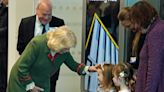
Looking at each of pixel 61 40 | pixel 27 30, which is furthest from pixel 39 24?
pixel 61 40

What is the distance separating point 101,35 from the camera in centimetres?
498

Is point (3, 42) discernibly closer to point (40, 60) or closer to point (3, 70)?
point (3, 70)

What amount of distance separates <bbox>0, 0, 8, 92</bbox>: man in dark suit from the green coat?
7.08 ft

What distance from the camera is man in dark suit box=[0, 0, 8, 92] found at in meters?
5.63

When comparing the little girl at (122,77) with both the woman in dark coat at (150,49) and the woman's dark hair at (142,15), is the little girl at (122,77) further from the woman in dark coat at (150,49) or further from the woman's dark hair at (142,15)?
the woman's dark hair at (142,15)

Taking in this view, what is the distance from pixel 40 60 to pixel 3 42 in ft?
7.76

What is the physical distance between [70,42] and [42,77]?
415 millimetres

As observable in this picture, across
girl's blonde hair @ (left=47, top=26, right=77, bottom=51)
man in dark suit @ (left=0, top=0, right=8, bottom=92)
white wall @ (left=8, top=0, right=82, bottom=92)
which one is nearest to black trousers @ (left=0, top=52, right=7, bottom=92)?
man in dark suit @ (left=0, top=0, right=8, bottom=92)

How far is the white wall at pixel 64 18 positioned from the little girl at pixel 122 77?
2045mm

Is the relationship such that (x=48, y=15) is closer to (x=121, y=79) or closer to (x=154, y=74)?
(x=121, y=79)

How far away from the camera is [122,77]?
3381 millimetres

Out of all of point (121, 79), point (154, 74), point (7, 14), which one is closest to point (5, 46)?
point (7, 14)

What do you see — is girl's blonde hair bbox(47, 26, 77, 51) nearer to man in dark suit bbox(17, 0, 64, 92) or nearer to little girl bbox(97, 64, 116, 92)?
little girl bbox(97, 64, 116, 92)

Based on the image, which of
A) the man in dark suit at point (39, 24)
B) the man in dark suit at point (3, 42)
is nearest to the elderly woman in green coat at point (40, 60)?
the man in dark suit at point (39, 24)
